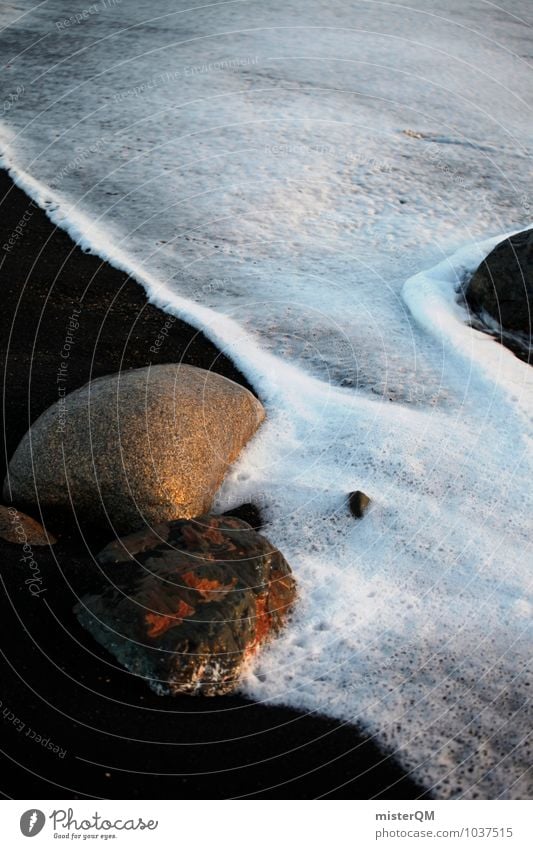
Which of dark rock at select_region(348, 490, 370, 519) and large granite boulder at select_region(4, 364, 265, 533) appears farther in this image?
dark rock at select_region(348, 490, 370, 519)

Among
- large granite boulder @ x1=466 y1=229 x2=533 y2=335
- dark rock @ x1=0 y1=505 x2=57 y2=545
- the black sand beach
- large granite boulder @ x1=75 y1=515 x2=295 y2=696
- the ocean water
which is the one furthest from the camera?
large granite boulder @ x1=466 y1=229 x2=533 y2=335

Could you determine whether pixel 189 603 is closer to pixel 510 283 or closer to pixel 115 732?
pixel 115 732

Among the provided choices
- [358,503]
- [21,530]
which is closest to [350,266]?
[358,503]

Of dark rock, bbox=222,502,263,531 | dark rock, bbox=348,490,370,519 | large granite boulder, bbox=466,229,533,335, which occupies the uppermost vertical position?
large granite boulder, bbox=466,229,533,335

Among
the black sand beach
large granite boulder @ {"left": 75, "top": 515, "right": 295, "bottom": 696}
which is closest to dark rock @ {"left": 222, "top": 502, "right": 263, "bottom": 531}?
large granite boulder @ {"left": 75, "top": 515, "right": 295, "bottom": 696}

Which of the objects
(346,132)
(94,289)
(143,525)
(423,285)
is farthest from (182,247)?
(143,525)

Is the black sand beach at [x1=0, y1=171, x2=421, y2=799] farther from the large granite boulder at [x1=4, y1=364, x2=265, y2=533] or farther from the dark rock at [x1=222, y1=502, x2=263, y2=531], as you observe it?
the dark rock at [x1=222, y1=502, x2=263, y2=531]

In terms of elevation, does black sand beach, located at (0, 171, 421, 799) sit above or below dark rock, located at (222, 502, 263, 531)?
below

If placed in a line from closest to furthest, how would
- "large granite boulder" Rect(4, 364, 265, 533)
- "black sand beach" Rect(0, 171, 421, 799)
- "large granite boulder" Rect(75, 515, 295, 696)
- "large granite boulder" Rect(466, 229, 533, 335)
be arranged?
1. "black sand beach" Rect(0, 171, 421, 799)
2. "large granite boulder" Rect(75, 515, 295, 696)
3. "large granite boulder" Rect(4, 364, 265, 533)
4. "large granite boulder" Rect(466, 229, 533, 335)

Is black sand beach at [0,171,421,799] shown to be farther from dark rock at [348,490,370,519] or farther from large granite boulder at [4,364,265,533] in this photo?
dark rock at [348,490,370,519]
